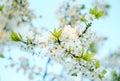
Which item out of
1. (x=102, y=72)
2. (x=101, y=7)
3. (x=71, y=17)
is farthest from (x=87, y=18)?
(x=101, y=7)

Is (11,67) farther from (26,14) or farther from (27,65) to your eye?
(26,14)

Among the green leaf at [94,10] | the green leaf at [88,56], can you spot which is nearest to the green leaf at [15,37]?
the green leaf at [88,56]

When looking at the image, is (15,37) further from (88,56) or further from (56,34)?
(88,56)

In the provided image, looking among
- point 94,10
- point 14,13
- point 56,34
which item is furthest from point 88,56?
point 14,13

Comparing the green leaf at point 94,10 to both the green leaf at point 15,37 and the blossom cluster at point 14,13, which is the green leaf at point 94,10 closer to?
the green leaf at point 15,37

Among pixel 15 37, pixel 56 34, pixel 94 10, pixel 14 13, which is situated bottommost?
pixel 15 37

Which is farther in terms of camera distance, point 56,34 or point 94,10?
point 94,10

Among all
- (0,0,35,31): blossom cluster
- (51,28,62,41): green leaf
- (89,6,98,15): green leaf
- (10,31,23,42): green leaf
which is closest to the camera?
(51,28,62,41): green leaf

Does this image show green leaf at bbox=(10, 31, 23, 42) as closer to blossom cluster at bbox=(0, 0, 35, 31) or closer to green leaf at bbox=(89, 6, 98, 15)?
green leaf at bbox=(89, 6, 98, 15)

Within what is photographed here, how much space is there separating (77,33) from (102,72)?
1.72 ft

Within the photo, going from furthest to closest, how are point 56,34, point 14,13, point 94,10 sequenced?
point 14,13 < point 94,10 < point 56,34

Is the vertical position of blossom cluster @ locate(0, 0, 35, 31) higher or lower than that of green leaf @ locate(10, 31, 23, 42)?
higher

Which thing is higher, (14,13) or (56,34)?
(14,13)

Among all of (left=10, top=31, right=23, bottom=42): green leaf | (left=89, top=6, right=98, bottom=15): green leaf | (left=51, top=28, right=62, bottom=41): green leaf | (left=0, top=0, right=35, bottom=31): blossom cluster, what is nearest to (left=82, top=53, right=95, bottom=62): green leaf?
(left=51, top=28, right=62, bottom=41): green leaf
